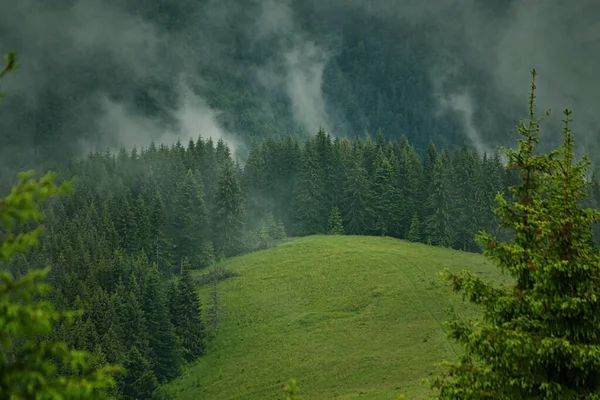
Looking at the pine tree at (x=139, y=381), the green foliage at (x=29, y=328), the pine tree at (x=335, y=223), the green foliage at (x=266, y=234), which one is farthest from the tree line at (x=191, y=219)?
the green foliage at (x=29, y=328)

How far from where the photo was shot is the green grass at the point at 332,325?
52312 mm

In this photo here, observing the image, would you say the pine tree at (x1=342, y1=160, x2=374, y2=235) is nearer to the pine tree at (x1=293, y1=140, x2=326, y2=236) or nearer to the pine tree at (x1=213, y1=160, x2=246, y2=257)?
the pine tree at (x1=293, y1=140, x2=326, y2=236)

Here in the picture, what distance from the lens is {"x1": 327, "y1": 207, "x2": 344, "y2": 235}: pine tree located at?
11862 centimetres

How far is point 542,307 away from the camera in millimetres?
10969

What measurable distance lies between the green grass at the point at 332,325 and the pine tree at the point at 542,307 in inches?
1300

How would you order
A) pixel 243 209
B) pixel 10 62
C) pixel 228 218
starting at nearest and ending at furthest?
pixel 10 62 → pixel 228 218 → pixel 243 209

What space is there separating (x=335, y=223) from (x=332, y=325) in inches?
2216

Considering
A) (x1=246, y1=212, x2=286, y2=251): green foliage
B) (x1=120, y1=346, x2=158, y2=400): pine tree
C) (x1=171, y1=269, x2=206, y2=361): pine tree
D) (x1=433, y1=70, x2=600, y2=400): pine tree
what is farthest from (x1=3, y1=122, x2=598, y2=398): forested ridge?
(x1=433, y1=70, x2=600, y2=400): pine tree

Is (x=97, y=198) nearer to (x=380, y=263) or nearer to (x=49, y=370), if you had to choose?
(x=380, y=263)

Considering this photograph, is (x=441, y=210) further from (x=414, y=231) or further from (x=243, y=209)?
(x=243, y=209)

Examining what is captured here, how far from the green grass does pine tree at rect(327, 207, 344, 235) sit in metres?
20.4

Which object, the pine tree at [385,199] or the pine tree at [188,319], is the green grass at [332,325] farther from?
the pine tree at [385,199]

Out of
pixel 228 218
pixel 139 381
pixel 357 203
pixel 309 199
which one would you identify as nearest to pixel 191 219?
pixel 228 218

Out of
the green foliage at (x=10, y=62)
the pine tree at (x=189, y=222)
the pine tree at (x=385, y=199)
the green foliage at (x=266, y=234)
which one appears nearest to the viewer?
the green foliage at (x=10, y=62)
